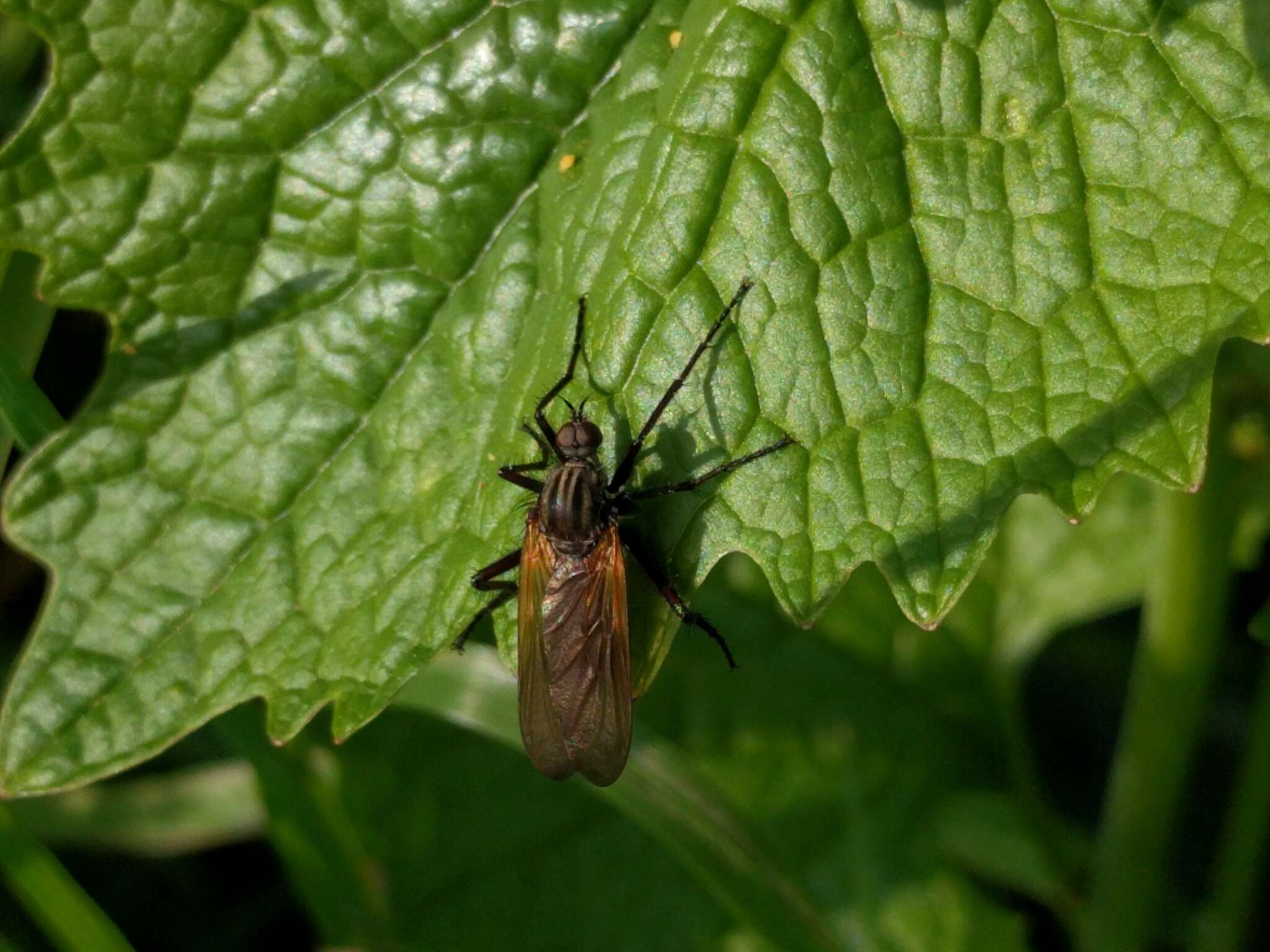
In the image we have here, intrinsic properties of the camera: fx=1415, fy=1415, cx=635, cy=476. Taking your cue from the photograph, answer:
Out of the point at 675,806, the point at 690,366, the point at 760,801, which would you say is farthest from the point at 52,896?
the point at 760,801

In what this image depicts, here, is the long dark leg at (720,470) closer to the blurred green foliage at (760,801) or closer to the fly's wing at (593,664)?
the fly's wing at (593,664)

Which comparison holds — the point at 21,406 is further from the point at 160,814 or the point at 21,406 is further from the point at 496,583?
the point at 160,814

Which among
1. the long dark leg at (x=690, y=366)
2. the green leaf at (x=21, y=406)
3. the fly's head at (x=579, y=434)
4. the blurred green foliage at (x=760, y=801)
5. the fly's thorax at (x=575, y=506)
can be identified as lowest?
the blurred green foliage at (x=760, y=801)

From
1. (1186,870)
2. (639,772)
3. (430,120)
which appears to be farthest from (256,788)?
(1186,870)

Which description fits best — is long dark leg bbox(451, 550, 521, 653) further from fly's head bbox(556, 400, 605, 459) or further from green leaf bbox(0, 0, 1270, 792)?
fly's head bbox(556, 400, 605, 459)

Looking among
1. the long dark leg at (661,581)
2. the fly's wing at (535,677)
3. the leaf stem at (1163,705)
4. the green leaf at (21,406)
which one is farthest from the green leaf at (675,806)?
the green leaf at (21,406)

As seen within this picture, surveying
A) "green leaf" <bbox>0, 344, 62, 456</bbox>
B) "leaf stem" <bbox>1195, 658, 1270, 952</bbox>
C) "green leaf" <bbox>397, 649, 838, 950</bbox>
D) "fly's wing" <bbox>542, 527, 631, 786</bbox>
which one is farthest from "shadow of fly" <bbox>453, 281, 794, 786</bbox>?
"leaf stem" <bbox>1195, 658, 1270, 952</bbox>

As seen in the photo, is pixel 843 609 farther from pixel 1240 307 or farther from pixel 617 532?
pixel 1240 307
